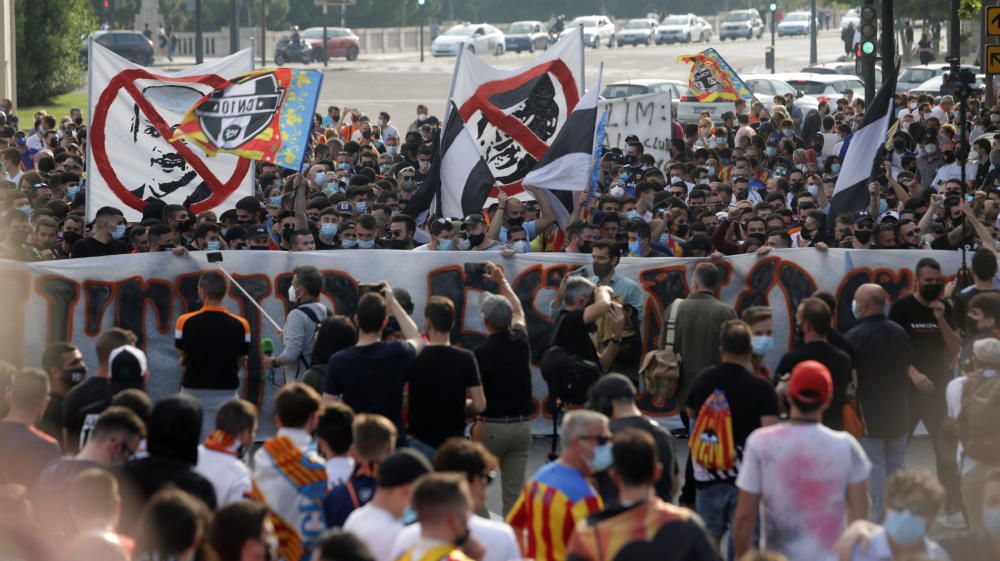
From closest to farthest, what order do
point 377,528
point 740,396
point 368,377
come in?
point 377,528, point 740,396, point 368,377

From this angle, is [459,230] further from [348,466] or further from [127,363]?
[348,466]

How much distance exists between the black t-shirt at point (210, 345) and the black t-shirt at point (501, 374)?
1682 millimetres

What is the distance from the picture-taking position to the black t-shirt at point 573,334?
958 cm

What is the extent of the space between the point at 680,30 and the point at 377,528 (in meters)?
68.2

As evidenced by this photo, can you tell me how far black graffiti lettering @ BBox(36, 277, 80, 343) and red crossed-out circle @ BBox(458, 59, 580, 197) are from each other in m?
4.66

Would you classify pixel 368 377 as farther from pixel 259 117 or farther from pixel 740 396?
pixel 259 117

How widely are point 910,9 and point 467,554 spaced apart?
45.8m

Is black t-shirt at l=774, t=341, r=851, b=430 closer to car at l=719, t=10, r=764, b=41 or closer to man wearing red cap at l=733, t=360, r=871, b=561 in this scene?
man wearing red cap at l=733, t=360, r=871, b=561

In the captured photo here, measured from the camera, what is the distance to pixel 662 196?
1512cm

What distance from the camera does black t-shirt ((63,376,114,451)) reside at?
25.2 feet

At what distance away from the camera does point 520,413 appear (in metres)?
8.94

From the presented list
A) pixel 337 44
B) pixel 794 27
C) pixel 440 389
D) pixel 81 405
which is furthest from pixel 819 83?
pixel 794 27

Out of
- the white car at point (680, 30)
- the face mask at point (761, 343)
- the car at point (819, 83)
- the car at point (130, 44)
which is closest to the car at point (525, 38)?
the white car at point (680, 30)

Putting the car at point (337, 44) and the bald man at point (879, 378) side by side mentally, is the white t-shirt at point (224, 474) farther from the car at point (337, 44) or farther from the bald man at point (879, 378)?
the car at point (337, 44)
